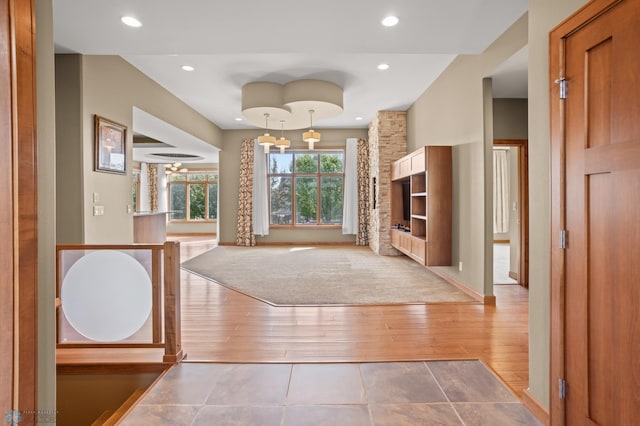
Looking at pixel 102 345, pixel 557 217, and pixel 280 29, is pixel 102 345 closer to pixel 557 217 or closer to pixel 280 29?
pixel 280 29

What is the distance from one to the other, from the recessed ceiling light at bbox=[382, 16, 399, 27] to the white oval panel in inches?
116

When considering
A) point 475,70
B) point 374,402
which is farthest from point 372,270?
point 374,402

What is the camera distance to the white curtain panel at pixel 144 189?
41.7 ft

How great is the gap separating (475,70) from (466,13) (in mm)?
1386

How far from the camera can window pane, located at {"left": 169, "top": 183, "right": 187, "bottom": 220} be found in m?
13.2

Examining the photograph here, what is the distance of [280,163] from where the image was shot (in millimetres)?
9609

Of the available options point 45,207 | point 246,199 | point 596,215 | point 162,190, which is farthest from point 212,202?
point 596,215

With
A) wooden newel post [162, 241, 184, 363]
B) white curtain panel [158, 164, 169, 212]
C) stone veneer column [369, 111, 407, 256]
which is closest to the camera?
wooden newel post [162, 241, 184, 363]

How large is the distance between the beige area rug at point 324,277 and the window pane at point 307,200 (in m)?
1.62

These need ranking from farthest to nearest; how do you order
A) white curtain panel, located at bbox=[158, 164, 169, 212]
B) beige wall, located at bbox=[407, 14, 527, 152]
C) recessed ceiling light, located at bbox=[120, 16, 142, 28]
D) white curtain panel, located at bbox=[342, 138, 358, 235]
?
1. white curtain panel, located at bbox=[158, 164, 169, 212]
2. white curtain panel, located at bbox=[342, 138, 358, 235]
3. beige wall, located at bbox=[407, 14, 527, 152]
4. recessed ceiling light, located at bbox=[120, 16, 142, 28]

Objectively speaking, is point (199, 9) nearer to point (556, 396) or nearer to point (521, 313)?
point (556, 396)

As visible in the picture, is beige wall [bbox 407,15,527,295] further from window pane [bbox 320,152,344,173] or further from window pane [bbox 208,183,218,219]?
window pane [bbox 208,183,218,219]

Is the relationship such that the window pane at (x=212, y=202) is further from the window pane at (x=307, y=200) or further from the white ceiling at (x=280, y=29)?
the white ceiling at (x=280, y=29)

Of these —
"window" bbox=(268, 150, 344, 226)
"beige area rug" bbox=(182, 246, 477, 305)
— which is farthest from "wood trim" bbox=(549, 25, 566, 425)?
"window" bbox=(268, 150, 344, 226)
